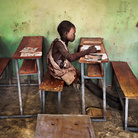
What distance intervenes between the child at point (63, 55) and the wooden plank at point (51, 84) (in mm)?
91

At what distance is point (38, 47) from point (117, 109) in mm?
1673

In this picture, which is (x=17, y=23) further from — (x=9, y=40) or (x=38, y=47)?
(x=38, y=47)

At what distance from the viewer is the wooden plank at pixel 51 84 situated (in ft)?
11.0

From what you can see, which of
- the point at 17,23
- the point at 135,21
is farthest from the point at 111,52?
the point at 17,23

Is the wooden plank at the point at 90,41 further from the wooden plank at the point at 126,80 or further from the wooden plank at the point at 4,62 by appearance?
the wooden plank at the point at 4,62

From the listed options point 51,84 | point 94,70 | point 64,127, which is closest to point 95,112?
point 94,70

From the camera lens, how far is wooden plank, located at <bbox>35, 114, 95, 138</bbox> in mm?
2273

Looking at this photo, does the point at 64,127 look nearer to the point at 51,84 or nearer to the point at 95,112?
the point at 51,84

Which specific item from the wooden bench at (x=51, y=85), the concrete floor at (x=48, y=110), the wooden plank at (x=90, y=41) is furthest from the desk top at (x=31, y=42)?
the concrete floor at (x=48, y=110)

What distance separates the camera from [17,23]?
177 inches

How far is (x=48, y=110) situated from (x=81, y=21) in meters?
1.77

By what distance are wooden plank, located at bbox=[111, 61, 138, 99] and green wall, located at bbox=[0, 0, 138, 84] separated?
1.17 feet

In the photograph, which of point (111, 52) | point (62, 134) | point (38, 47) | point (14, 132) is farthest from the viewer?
point (111, 52)

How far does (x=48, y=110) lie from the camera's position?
12.8 ft
